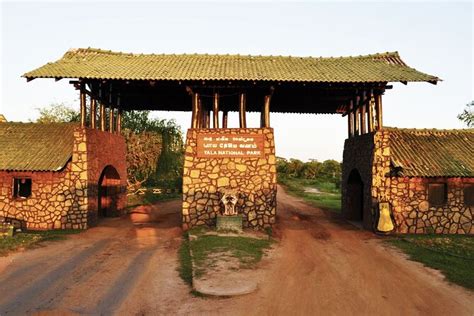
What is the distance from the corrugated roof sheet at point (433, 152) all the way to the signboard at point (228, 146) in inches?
215

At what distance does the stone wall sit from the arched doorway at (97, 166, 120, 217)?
6.16m

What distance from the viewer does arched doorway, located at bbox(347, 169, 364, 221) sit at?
18.7 meters

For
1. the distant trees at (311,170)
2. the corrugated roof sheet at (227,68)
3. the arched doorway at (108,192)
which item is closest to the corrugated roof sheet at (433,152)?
the corrugated roof sheet at (227,68)

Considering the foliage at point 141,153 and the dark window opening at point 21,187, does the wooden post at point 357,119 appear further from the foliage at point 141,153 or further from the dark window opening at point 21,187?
the foliage at point 141,153

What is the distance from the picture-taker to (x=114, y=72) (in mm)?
15289

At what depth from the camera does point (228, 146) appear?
14.9m

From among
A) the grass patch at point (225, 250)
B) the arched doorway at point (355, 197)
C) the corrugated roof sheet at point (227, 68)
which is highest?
the corrugated roof sheet at point (227, 68)

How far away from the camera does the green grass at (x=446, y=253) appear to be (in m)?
9.20

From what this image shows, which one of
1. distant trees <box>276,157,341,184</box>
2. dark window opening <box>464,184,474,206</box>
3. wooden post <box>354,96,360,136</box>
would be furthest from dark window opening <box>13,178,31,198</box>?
distant trees <box>276,157,341,184</box>

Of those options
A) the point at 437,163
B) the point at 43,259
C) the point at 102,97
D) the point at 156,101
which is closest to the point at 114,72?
the point at 102,97

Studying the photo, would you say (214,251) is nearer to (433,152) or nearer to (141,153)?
(433,152)

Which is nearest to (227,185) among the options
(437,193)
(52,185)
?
(52,185)

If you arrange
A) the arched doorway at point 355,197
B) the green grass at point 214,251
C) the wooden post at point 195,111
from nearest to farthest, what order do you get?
the green grass at point 214,251 → the wooden post at point 195,111 → the arched doorway at point 355,197

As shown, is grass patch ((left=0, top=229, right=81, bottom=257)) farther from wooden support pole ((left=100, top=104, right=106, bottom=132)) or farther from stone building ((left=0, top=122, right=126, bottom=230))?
wooden support pole ((left=100, top=104, right=106, bottom=132))
